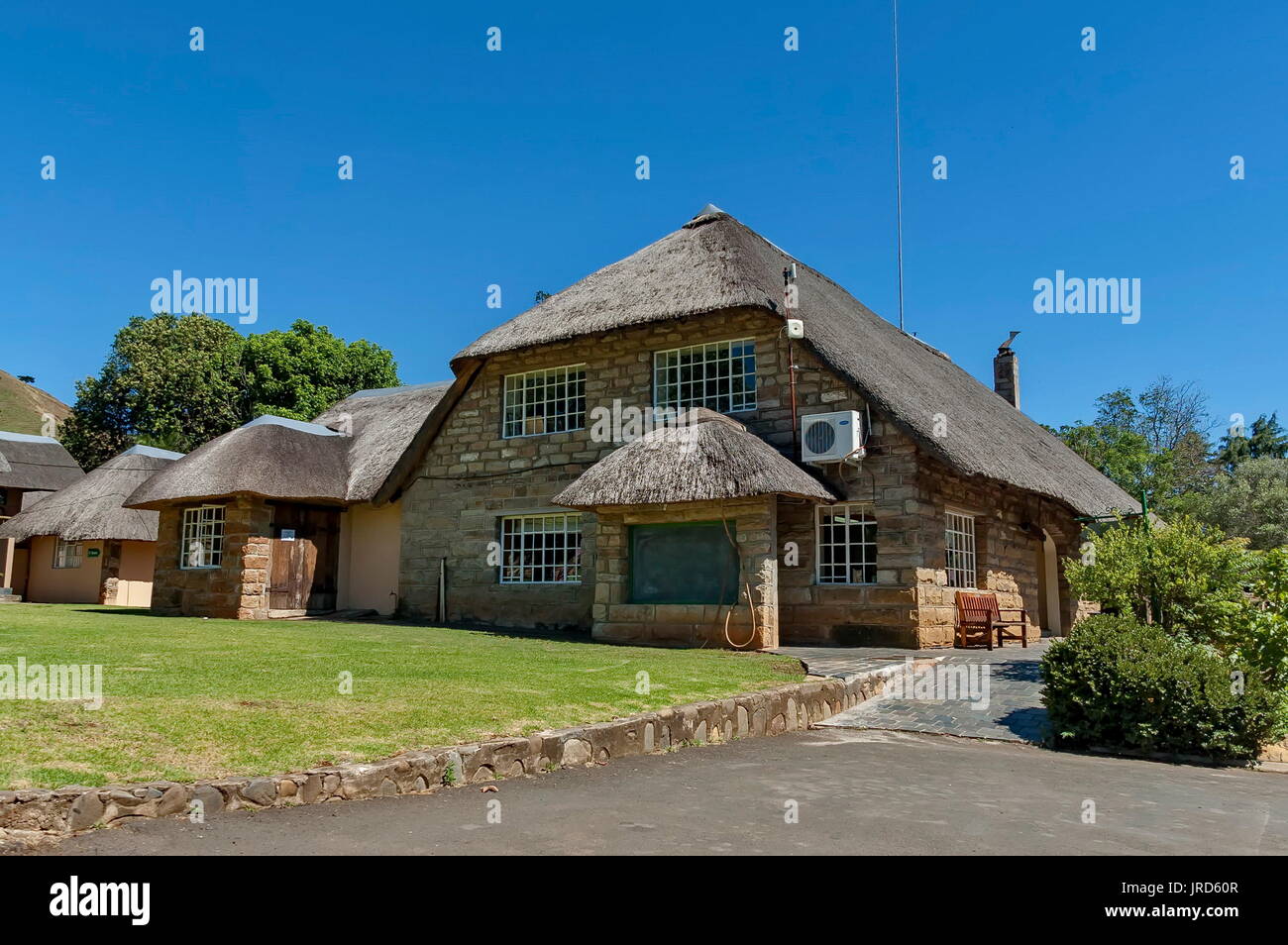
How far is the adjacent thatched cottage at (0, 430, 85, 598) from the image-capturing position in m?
28.4

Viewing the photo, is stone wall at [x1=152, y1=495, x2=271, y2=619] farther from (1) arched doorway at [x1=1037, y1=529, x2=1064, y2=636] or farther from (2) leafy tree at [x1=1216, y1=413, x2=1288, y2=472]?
(2) leafy tree at [x1=1216, y1=413, x2=1288, y2=472]

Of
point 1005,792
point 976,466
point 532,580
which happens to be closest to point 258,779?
point 1005,792

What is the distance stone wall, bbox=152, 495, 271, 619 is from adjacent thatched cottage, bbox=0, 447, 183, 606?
6.70 meters

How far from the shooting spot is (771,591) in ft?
43.7

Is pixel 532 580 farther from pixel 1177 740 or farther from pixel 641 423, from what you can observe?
pixel 1177 740

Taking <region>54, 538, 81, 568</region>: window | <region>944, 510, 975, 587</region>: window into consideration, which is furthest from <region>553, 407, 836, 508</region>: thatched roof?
<region>54, 538, 81, 568</region>: window

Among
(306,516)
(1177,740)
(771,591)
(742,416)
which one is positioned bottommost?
(1177,740)

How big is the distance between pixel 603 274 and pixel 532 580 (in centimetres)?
632

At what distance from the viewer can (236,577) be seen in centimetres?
1784

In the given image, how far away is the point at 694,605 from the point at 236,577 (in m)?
9.33

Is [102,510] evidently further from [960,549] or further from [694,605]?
[960,549]

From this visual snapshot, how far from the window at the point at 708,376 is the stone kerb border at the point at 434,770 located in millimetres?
7314
